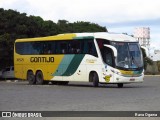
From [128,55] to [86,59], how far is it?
266 cm

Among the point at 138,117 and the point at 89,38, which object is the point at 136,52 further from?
the point at 138,117

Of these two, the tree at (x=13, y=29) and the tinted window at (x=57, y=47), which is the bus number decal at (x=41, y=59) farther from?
the tree at (x=13, y=29)

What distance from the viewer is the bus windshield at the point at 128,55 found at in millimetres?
28734

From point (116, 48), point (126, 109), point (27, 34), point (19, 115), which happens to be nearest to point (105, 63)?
point (116, 48)

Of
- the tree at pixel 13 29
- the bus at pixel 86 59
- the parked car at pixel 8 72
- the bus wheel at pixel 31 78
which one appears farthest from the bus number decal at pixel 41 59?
the parked car at pixel 8 72

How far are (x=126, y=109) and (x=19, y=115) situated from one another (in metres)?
3.84

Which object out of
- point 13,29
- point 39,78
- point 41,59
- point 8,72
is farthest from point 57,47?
point 8,72

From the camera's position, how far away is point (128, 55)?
95.3ft

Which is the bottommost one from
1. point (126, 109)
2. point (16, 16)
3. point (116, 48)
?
point (126, 109)

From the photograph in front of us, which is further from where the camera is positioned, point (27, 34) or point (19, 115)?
point (27, 34)

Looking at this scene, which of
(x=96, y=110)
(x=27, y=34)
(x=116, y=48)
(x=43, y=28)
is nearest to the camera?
(x=96, y=110)

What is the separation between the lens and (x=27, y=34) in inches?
2051

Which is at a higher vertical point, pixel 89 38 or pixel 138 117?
pixel 89 38

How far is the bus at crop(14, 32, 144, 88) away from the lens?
2873 cm
